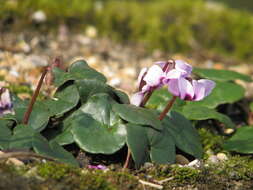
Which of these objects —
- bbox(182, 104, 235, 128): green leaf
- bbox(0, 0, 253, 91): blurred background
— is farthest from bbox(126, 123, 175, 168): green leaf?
bbox(0, 0, 253, 91): blurred background

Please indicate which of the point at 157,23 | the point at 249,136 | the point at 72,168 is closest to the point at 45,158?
the point at 72,168

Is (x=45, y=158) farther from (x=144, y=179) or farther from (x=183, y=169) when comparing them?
(x=183, y=169)

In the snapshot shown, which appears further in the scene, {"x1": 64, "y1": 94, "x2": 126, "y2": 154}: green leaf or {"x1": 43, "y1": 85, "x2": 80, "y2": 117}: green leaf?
{"x1": 43, "y1": 85, "x2": 80, "y2": 117}: green leaf

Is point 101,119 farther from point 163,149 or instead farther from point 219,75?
point 219,75

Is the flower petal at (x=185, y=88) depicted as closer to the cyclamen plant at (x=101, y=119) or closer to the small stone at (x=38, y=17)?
the cyclamen plant at (x=101, y=119)

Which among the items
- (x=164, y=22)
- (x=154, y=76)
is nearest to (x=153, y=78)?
(x=154, y=76)

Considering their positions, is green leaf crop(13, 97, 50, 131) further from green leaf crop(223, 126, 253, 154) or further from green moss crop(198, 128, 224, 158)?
green leaf crop(223, 126, 253, 154)
